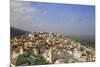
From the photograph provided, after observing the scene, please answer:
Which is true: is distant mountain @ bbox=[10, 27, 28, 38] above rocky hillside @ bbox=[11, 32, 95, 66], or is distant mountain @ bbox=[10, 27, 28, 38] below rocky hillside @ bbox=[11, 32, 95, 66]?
above

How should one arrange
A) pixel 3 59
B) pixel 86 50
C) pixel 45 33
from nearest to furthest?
pixel 3 59, pixel 45 33, pixel 86 50

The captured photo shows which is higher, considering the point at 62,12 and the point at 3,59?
the point at 62,12

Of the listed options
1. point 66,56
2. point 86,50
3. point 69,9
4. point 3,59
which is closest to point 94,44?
point 86,50

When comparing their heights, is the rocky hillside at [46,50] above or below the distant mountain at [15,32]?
below

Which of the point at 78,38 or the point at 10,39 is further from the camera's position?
the point at 78,38

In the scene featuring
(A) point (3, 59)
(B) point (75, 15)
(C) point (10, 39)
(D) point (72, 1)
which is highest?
(D) point (72, 1)

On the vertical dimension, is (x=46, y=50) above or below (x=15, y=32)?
below

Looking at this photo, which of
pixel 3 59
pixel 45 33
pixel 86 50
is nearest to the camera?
pixel 3 59

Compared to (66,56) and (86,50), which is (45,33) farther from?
(86,50)
